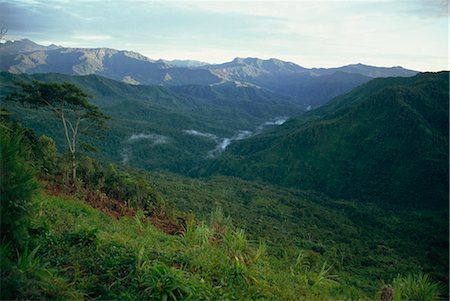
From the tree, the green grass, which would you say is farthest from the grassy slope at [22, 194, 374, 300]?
the tree

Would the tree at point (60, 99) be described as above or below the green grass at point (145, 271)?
above

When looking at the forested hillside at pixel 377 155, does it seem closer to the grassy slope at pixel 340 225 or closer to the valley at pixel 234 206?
the valley at pixel 234 206

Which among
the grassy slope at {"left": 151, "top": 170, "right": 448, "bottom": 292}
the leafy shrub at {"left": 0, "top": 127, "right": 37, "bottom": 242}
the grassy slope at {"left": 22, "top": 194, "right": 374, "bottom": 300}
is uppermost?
the leafy shrub at {"left": 0, "top": 127, "right": 37, "bottom": 242}

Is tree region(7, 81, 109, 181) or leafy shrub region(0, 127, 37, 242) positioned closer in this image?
leafy shrub region(0, 127, 37, 242)

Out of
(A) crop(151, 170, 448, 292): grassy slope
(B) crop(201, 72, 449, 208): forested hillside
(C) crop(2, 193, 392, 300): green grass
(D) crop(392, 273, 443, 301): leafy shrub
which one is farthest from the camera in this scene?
(B) crop(201, 72, 449, 208): forested hillside

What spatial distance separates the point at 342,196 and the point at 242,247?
264 ft

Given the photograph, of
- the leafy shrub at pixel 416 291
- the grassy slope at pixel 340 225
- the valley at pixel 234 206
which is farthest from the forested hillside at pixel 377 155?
the leafy shrub at pixel 416 291

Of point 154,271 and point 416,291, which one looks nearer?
point 154,271

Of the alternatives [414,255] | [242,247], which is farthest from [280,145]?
[242,247]

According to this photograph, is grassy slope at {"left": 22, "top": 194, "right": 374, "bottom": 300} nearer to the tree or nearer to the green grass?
the green grass

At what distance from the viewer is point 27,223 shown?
5.33 meters

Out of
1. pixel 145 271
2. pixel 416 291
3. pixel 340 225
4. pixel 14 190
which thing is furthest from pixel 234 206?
pixel 14 190

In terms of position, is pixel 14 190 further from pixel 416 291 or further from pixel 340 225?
pixel 340 225

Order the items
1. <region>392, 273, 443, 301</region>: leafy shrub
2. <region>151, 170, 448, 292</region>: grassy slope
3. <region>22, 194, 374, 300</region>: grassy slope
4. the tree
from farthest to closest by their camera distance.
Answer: <region>151, 170, 448, 292</region>: grassy slope
the tree
<region>392, 273, 443, 301</region>: leafy shrub
<region>22, 194, 374, 300</region>: grassy slope
